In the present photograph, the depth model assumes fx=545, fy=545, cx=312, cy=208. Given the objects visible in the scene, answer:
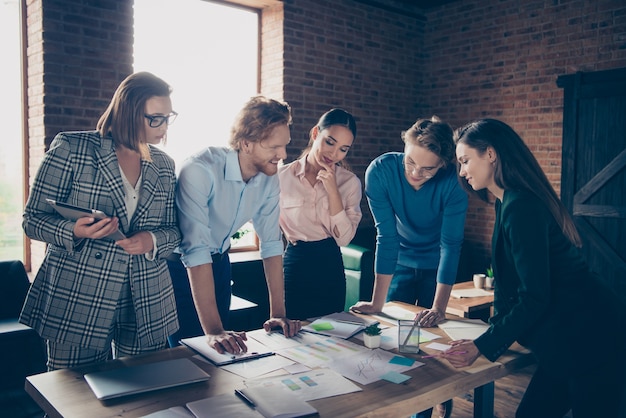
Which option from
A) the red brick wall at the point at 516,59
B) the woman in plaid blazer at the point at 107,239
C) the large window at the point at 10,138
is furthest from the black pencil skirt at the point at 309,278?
the red brick wall at the point at 516,59

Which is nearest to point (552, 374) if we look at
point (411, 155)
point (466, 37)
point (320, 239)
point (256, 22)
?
point (411, 155)

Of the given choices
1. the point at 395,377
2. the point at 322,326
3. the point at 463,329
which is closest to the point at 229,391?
the point at 395,377

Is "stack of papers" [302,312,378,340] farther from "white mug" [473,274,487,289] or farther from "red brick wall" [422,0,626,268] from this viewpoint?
"red brick wall" [422,0,626,268]

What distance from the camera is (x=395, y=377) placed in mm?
1580

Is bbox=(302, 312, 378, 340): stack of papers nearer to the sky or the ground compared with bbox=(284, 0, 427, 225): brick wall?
nearer to the ground

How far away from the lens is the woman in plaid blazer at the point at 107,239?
5.62 ft

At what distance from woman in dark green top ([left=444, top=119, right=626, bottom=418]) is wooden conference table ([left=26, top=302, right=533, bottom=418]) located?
8 cm

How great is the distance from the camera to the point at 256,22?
523 centimetres

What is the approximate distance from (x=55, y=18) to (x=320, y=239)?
2538 millimetres

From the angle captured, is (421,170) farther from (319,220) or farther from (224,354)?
(224,354)

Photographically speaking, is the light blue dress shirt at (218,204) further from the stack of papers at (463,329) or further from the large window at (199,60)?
the large window at (199,60)

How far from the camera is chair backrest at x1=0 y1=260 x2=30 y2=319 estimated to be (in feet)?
11.3

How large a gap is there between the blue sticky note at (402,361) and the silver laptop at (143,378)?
58 centimetres

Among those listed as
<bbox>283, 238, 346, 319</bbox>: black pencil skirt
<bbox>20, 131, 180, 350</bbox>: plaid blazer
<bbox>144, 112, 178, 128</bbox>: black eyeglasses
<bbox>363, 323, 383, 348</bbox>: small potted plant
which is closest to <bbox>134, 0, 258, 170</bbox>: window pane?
<bbox>283, 238, 346, 319</bbox>: black pencil skirt
